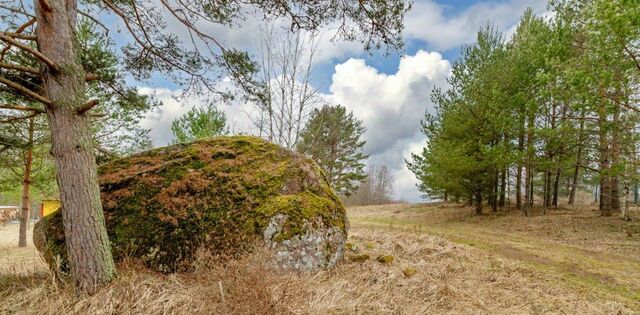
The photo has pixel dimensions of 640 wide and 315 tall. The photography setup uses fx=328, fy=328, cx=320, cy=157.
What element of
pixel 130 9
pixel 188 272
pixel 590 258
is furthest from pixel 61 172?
pixel 590 258

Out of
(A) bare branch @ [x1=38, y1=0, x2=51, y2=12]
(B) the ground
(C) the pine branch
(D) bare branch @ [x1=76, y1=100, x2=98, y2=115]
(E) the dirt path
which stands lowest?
(E) the dirt path

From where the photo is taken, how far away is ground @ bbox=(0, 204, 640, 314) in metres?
2.65

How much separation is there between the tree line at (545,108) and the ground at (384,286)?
4171 millimetres

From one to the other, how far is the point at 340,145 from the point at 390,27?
20488 millimetres

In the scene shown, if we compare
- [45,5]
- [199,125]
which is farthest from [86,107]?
[199,125]

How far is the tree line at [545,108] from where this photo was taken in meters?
7.50

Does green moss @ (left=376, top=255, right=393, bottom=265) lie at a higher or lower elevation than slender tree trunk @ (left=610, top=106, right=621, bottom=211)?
lower

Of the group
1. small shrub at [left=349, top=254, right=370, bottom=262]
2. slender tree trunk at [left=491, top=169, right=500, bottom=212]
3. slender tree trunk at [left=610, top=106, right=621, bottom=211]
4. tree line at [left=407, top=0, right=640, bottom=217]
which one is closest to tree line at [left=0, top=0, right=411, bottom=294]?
small shrub at [left=349, top=254, right=370, bottom=262]

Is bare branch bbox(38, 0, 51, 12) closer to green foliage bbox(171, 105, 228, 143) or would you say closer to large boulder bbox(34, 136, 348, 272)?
large boulder bbox(34, 136, 348, 272)

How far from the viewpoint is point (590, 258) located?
6.99 m

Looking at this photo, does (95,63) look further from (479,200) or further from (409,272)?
(479,200)

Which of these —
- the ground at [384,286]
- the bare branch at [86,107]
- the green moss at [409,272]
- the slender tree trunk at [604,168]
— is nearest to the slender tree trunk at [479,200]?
the slender tree trunk at [604,168]

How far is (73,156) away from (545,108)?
48.3ft

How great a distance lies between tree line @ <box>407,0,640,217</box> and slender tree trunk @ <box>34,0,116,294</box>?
9.02 metres
